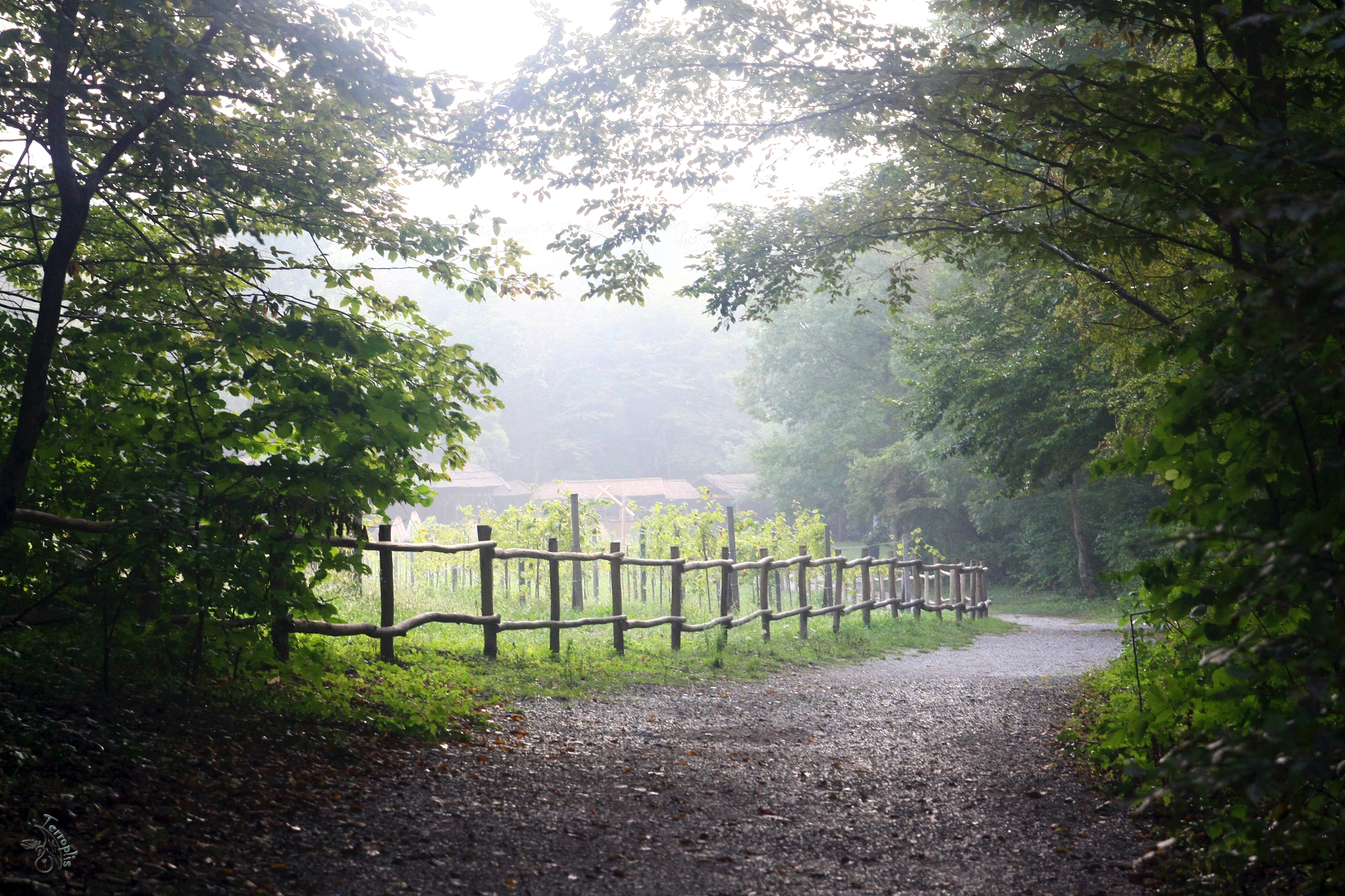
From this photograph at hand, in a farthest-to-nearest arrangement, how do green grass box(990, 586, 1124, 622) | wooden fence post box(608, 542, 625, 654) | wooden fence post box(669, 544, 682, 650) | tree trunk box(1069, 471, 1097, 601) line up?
tree trunk box(1069, 471, 1097, 601), green grass box(990, 586, 1124, 622), wooden fence post box(669, 544, 682, 650), wooden fence post box(608, 542, 625, 654)

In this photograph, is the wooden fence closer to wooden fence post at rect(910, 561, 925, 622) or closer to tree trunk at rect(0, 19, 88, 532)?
wooden fence post at rect(910, 561, 925, 622)

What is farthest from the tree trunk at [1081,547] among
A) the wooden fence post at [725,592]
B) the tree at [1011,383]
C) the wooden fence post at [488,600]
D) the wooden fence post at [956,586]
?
the wooden fence post at [488,600]

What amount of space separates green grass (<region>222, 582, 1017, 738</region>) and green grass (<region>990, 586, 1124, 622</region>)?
30.2 ft

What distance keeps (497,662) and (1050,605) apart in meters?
23.4

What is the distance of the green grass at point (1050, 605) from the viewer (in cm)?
2466

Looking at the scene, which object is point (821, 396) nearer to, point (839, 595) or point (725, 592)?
point (839, 595)

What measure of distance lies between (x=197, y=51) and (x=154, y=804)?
3.70 metres

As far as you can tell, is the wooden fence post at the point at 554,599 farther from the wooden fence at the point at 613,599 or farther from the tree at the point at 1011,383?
the tree at the point at 1011,383

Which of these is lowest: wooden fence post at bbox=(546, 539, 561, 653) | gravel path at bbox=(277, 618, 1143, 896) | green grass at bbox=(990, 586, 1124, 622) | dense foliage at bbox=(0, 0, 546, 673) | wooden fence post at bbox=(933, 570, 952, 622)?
green grass at bbox=(990, 586, 1124, 622)

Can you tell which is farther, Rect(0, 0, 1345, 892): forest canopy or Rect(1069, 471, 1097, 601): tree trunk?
Rect(1069, 471, 1097, 601): tree trunk

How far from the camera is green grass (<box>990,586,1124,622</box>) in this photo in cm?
2466

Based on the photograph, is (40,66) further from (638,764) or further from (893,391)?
(893,391)

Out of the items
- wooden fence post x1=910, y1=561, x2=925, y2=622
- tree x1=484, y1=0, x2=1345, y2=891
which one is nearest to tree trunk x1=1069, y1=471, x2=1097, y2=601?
wooden fence post x1=910, y1=561, x2=925, y2=622

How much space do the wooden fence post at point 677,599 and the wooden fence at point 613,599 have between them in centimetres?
1
